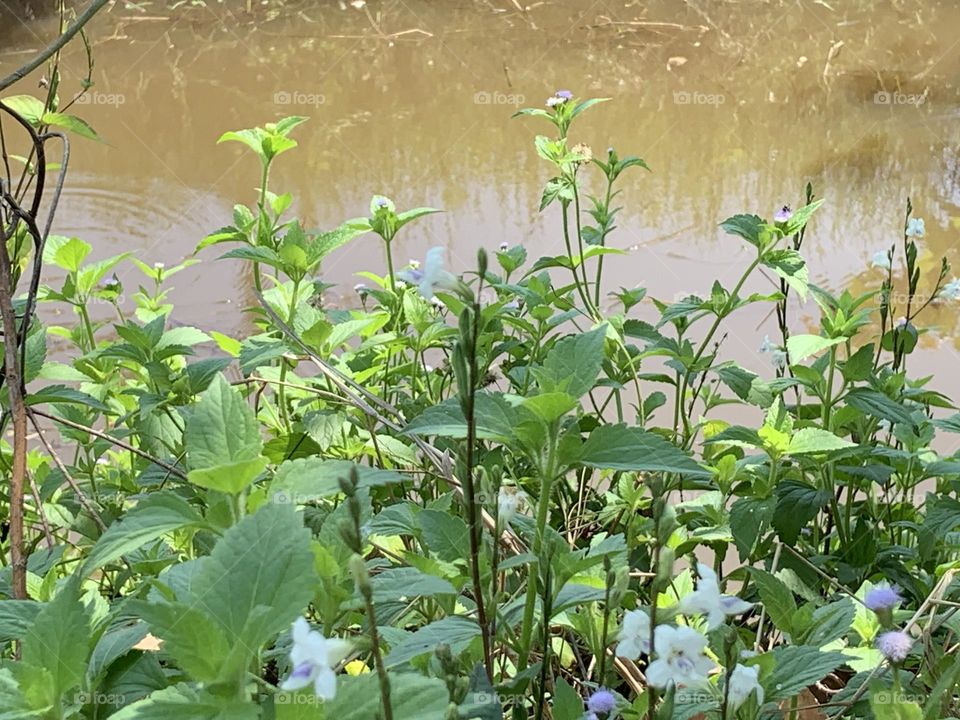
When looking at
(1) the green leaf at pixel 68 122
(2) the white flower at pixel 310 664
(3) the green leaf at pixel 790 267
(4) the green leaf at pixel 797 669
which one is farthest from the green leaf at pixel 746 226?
(2) the white flower at pixel 310 664

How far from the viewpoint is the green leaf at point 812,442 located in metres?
1.09

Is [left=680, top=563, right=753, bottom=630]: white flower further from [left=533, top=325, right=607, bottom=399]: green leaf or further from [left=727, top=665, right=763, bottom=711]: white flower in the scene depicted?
[left=533, top=325, right=607, bottom=399]: green leaf

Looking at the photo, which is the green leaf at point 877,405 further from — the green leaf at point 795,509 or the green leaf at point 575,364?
the green leaf at point 575,364

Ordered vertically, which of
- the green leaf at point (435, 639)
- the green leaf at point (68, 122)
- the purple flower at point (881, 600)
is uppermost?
the green leaf at point (68, 122)

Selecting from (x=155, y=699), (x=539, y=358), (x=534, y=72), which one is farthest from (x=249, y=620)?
(x=534, y=72)

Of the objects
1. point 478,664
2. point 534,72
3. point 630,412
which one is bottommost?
point 630,412

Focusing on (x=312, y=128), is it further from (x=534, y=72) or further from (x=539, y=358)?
(x=539, y=358)

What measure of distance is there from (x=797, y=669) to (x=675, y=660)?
17 cm

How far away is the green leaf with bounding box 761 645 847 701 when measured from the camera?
703mm

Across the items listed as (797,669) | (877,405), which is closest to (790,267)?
(877,405)

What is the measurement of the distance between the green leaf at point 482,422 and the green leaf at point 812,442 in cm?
53

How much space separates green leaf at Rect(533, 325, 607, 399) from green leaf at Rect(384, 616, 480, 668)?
178 mm

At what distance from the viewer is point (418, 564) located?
765 mm

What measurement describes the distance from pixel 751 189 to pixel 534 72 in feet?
4.58
